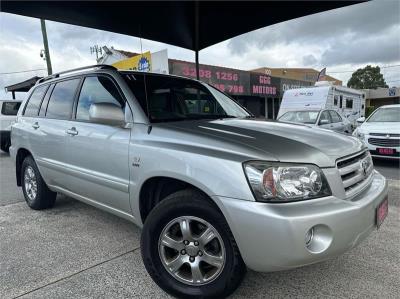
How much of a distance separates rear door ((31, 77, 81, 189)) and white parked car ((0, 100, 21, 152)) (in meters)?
8.15

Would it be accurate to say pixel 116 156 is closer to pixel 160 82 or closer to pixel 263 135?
pixel 160 82

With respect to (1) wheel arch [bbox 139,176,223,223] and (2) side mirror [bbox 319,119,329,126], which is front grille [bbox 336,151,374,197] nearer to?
(1) wheel arch [bbox 139,176,223,223]

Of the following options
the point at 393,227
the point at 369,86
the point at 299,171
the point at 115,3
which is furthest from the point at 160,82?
the point at 369,86

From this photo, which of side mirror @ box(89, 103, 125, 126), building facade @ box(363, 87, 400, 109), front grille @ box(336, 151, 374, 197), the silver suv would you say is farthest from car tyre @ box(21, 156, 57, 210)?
building facade @ box(363, 87, 400, 109)

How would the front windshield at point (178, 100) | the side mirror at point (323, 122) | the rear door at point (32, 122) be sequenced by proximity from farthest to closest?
the side mirror at point (323, 122) < the rear door at point (32, 122) < the front windshield at point (178, 100)

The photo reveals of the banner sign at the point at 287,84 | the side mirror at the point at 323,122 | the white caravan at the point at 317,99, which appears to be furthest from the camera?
the banner sign at the point at 287,84

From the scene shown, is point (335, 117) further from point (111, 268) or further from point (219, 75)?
point (111, 268)

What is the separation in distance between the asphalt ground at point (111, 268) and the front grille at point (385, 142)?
441 cm

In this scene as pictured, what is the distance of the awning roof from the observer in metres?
4.84

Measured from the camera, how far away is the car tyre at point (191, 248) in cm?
226

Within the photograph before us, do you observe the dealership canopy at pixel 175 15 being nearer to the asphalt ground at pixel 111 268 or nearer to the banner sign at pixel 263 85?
the asphalt ground at pixel 111 268

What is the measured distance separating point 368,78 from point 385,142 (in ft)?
199

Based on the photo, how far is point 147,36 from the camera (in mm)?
6398

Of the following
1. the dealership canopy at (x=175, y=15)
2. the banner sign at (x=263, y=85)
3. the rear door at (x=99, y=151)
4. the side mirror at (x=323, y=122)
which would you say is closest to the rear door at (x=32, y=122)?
the rear door at (x=99, y=151)
